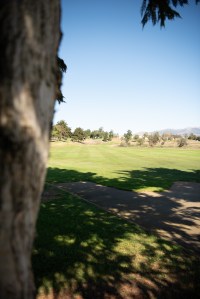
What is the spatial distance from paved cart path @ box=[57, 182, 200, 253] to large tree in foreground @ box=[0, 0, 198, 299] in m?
6.27

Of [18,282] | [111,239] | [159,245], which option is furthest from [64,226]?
[18,282]

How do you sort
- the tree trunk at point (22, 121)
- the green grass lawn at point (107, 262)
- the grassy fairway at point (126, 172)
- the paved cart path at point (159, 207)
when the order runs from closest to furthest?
1. the tree trunk at point (22, 121)
2. the green grass lawn at point (107, 262)
3. the paved cart path at point (159, 207)
4. the grassy fairway at point (126, 172)

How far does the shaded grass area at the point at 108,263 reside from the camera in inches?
194

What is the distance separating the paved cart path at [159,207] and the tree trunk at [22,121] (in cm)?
627

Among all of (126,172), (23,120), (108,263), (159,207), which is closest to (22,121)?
(23,120)

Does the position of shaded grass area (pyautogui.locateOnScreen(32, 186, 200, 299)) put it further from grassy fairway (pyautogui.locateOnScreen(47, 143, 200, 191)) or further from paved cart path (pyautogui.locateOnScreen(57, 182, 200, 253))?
grassy fairway (pyautogui.locateOnScreen(47, 143, 200, 191))

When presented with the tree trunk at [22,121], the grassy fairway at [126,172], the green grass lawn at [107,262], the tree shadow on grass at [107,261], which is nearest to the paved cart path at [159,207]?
the tree shadow on grass at [107,261]

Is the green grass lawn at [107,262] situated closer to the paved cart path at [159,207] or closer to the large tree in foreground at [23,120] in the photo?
the paved cart path at [159,207]

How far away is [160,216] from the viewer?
976 cm

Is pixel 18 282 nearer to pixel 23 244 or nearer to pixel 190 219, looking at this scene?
pixel 23 244

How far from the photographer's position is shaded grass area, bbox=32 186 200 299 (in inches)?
194

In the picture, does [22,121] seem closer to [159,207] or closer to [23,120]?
[23,120]

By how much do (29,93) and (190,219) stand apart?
9.35m

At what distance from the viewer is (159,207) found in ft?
36.8
